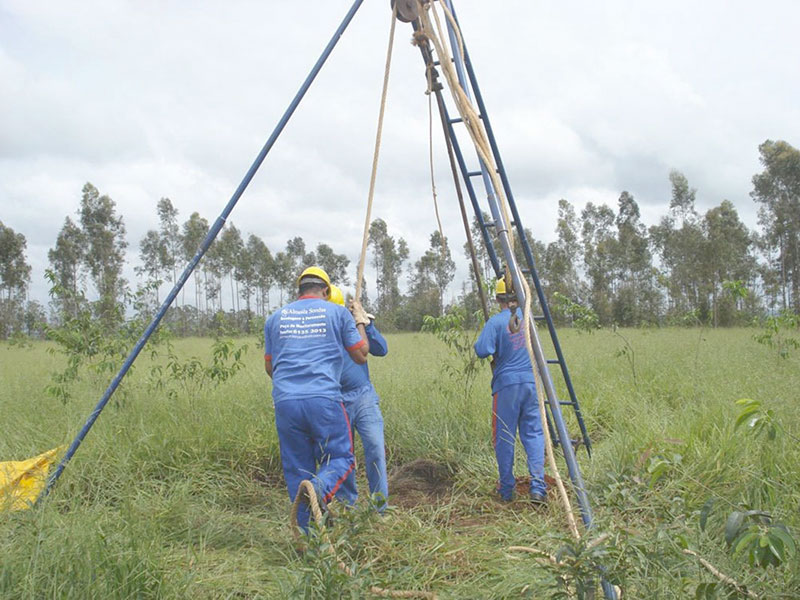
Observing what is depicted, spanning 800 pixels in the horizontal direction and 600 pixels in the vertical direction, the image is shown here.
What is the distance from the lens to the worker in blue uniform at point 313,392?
3.22 m

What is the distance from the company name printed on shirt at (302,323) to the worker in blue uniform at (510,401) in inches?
52.3

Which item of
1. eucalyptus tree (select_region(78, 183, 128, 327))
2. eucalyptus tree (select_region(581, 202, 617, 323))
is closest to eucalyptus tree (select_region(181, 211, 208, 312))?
eucalyptus tree (select_region(78, 183, 128, 327))

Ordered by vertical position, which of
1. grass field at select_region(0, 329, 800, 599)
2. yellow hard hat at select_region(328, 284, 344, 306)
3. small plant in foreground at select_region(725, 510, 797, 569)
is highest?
yellow hard hat at select_region(328, 284, 344, 306)

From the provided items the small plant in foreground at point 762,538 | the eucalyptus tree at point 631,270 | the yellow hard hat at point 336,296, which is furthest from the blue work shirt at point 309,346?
the eucalyptus tree at point 631,270

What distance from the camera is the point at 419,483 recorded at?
4.42 metres

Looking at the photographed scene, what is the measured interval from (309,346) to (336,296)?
80cm

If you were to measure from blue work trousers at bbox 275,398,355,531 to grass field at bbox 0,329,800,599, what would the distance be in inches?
14.4

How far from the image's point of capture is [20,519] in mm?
2711

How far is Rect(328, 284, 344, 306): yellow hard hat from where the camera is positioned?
407cm

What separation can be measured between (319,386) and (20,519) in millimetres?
1655

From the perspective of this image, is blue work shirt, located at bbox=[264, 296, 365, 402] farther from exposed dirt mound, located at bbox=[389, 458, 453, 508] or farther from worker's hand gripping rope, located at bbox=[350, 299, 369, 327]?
exposed dirt mound, located at bbox=[389, 458, 453, 508]

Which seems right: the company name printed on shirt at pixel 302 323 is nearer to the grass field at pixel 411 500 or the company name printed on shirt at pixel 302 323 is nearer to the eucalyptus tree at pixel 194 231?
the grass field at pixel 411 500

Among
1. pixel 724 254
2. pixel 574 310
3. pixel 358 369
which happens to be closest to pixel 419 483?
pixel 358 369

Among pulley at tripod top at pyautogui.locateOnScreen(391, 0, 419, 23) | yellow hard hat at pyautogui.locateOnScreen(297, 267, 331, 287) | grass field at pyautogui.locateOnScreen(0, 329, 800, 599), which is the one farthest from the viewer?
yellow hard hat at pyautogui.locateOnScreen(297, 267, 331, 287)
